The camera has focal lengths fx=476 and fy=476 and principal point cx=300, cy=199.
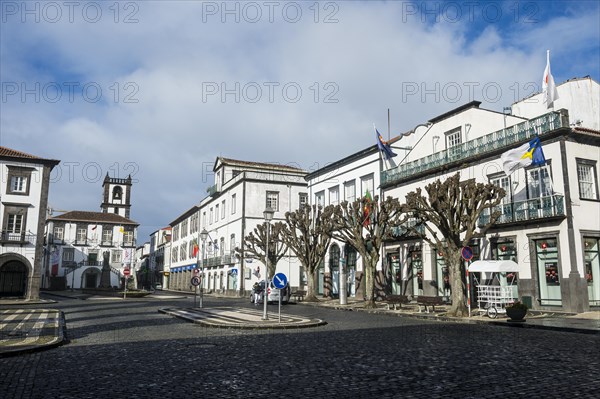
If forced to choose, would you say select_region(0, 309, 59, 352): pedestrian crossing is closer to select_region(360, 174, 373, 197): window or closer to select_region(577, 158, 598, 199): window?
select_region(577, 158, 598, 199): window

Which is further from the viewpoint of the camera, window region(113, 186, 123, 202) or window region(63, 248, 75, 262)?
window region(113, 186, 123, 202)

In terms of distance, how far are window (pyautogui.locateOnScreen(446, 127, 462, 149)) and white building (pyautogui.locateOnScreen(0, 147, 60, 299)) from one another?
31.1 metres

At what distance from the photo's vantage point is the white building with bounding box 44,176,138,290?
6906 centimetres

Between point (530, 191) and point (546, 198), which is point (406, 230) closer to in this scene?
point (530, 191)

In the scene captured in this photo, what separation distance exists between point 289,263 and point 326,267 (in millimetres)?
7119

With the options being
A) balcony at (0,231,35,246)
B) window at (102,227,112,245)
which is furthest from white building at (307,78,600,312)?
window at (102,227,112,245)

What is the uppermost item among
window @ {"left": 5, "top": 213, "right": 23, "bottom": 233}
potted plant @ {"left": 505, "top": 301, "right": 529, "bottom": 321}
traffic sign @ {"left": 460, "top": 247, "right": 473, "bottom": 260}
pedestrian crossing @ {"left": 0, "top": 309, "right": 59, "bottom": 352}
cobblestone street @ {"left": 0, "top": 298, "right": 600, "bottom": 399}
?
window @ {"left": 5, "top": 213, "right": 23, "bottom": 233}

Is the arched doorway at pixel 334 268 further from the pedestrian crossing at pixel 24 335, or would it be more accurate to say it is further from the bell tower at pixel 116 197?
the bell tower at pixel 116 197

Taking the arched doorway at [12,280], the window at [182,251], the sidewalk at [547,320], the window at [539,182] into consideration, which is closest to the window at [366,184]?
the sidewalk at [547,320]

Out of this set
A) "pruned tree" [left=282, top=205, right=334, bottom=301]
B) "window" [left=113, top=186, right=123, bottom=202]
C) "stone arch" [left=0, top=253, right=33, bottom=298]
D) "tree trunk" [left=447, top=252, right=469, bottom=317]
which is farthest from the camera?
"window" [left=113, top=186, right=123, bottom=202]

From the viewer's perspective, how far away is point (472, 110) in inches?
1127

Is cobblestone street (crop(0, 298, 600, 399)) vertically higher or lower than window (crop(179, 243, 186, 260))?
lower

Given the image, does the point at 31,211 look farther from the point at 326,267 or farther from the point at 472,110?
the point at 472,110

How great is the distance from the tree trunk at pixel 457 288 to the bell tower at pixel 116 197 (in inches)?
3066
